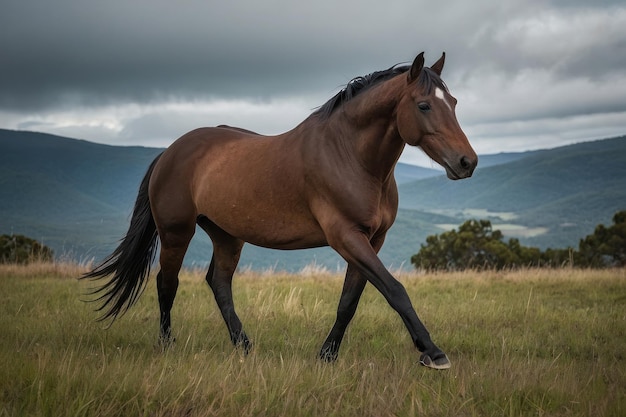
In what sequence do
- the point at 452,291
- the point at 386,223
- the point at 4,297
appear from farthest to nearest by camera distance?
the point at 452,291 < the point at 4,297 < the point at 386,223

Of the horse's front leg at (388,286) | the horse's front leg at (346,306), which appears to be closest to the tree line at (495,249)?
the horse's front leg at (346,306)

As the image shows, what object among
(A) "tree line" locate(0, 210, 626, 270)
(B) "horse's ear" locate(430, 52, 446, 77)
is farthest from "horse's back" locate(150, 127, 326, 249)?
(A) "tree line" locate(0, 210, 626, 270)

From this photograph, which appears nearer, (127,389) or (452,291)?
(127,389)

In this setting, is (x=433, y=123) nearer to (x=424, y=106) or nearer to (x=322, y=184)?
(x=424, y=106)

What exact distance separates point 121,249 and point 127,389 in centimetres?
367

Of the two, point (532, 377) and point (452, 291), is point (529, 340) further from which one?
point (452, 291)

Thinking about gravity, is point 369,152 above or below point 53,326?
above

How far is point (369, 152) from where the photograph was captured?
5.27 metres

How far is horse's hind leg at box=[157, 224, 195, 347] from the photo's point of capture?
6.90 metres

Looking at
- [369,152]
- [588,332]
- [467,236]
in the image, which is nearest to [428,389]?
[369,152]

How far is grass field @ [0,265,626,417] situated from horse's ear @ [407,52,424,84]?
2.29 m

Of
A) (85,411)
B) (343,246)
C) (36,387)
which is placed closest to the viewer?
(85,411)

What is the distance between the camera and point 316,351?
6387mm

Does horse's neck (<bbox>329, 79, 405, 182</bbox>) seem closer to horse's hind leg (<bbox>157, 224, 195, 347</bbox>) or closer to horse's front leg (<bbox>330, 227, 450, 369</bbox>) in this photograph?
horse's front leg (<bbox>330, 227, 450, 369</bbox>)
